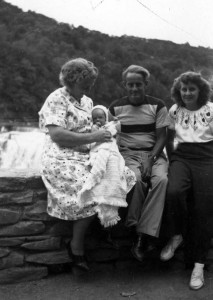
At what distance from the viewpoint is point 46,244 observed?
2.92 meters

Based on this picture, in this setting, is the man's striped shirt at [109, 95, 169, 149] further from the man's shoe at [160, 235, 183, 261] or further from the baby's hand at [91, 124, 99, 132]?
the man's shoe at [160, 235, 183, 261]

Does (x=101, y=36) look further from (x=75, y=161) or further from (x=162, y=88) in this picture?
(x=75, y=161)

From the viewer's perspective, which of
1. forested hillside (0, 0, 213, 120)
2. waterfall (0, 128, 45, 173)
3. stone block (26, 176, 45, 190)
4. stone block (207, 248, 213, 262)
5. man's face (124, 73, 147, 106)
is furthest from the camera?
forested hillside (0, 0, 213, 120)

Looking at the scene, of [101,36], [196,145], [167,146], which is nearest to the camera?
[196,145]

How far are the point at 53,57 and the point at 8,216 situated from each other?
1393 inches

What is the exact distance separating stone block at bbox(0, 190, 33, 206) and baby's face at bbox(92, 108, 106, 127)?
2.49 ft

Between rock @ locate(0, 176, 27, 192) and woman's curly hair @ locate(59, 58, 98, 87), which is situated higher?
woman's curly hair @ locate(59, 58, 98, 87)

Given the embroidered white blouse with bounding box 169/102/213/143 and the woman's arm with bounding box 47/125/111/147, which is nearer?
the woman's arm with bounding box 47/125/111/147

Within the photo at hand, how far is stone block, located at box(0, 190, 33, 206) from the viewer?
285 centimetres

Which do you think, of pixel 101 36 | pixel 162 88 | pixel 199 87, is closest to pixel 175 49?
pixel 162 88

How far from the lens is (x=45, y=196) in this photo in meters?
2.94

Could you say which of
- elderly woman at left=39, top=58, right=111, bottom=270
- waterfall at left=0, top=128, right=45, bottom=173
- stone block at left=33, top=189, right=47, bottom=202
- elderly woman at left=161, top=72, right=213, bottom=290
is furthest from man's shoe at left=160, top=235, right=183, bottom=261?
waterfall at left=0, top=128, right=45, bottom=173

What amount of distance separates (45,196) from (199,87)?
1551 millimetres

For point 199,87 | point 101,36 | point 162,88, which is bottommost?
point 199,87
